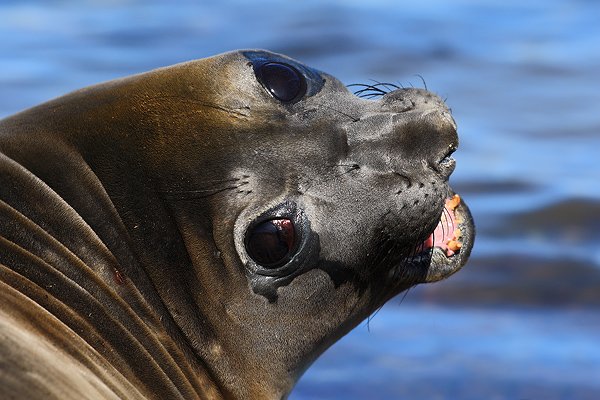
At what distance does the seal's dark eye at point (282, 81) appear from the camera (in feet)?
16.2

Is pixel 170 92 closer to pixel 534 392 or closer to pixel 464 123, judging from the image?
pixel 534 392

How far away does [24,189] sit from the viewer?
447cm

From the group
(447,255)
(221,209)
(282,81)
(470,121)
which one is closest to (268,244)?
(221,209)

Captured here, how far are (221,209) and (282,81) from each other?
A: 56 centimetres

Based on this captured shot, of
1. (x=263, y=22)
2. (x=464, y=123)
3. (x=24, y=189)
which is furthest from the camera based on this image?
(x=263, y=22)

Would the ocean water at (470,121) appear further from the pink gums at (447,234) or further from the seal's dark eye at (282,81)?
the seal's dark eye at (282,81)

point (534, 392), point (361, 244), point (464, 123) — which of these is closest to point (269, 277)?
point (361, 244)

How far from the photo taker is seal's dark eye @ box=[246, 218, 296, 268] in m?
4.75

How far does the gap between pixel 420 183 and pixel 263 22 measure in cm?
741

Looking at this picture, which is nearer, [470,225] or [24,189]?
[24,189]

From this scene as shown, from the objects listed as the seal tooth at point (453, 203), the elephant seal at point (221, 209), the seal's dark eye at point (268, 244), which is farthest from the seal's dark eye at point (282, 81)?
the seal tooth at point (453, 203)

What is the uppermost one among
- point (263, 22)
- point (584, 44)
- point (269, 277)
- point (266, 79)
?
point (263, 22)

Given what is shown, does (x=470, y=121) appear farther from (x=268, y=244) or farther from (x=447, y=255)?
(x=268, y=244)

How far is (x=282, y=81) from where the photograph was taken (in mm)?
4988
